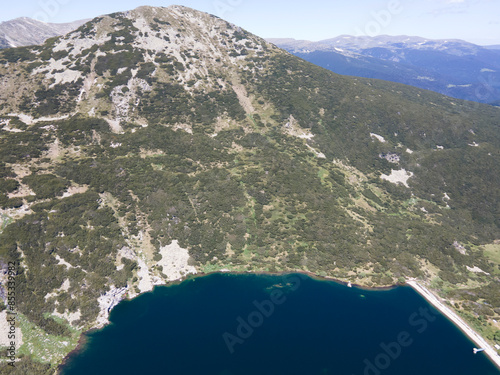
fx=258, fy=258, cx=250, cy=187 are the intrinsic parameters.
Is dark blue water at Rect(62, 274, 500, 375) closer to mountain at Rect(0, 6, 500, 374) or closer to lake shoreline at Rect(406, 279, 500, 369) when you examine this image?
lake shoreline at Rect(406, 279, 500, 369)

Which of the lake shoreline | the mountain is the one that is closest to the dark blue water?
the lake shoreline

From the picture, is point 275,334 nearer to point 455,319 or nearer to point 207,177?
point 455,319

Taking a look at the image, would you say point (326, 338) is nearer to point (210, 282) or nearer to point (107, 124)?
point (210, 282)

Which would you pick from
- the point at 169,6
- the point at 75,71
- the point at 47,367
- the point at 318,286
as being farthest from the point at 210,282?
the point at 169,6

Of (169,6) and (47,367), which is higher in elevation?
(169,6)

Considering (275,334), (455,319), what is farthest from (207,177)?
(455,319)

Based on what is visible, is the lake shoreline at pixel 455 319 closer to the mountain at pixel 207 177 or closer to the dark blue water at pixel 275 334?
the dark blue water at pixel 275 334

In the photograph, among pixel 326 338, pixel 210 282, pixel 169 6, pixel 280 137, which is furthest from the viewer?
pixel 169 6
